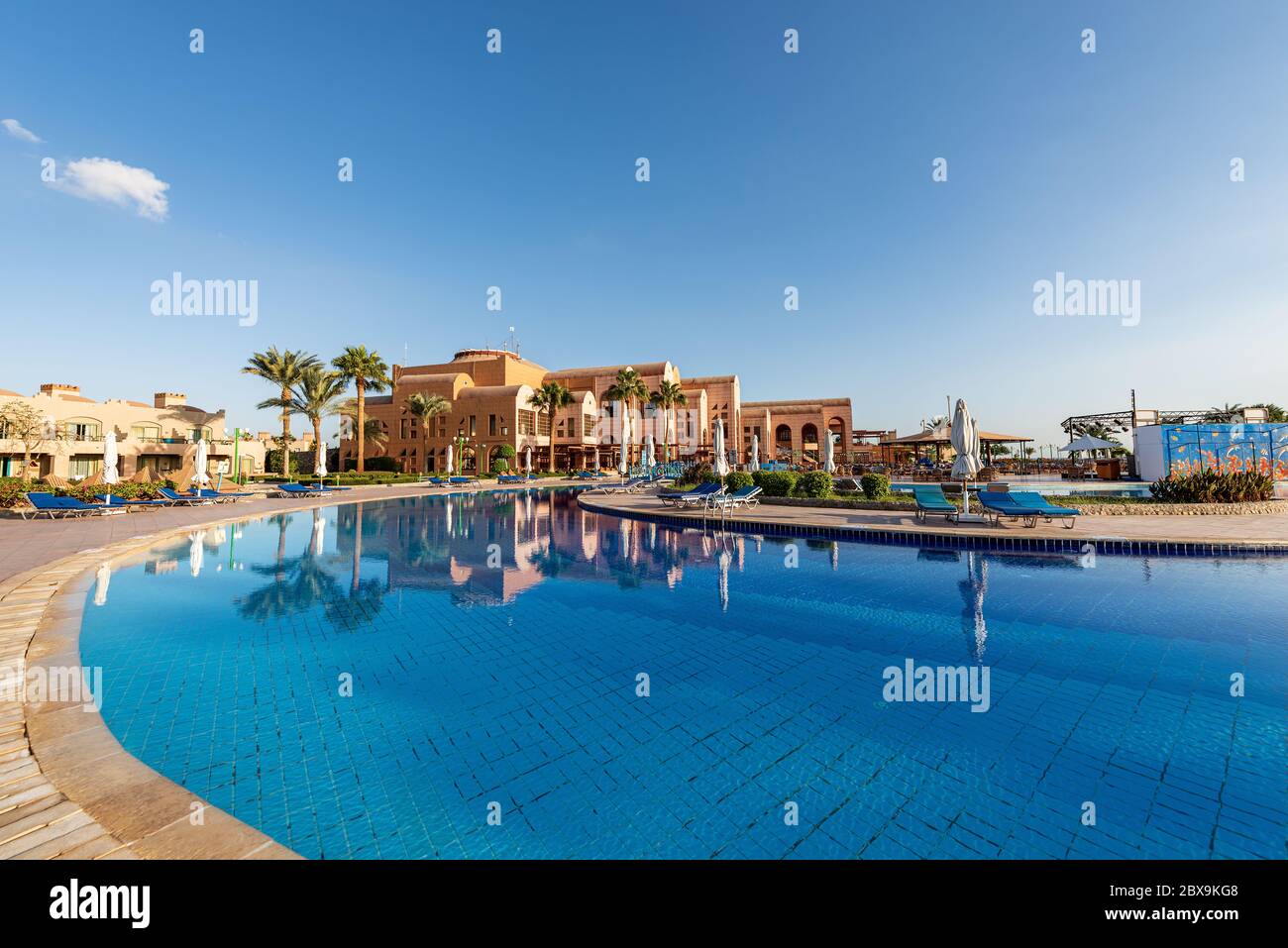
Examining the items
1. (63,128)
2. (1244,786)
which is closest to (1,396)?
(63,128)

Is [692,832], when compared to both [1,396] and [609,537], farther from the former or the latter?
[1,396]

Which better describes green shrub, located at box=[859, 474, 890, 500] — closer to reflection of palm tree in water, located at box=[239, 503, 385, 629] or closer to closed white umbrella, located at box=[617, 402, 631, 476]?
reflection of palm tree in water, located at box=[239, 503, 385, 629]

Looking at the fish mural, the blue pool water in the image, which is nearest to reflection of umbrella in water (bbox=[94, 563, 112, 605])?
the blue pool water

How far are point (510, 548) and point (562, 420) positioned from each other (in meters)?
37.3

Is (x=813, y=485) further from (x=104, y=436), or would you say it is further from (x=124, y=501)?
(x=104, y=436)

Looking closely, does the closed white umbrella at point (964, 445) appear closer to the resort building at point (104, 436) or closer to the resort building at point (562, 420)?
the resort building at point (562, 420)

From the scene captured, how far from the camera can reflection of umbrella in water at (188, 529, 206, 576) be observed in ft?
27.7

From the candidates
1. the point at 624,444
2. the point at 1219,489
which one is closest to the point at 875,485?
the point at 1219,489

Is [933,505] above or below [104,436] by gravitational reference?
below

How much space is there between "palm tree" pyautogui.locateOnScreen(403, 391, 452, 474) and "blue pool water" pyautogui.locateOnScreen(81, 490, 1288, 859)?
3475 centimetres

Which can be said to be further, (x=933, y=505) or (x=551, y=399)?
(x=551, y=399)

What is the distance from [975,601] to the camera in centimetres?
656

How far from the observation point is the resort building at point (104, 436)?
1005 inches

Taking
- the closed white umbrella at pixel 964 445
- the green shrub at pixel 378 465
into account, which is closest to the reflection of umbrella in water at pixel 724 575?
the closed white umbrella at pixel 964 445
